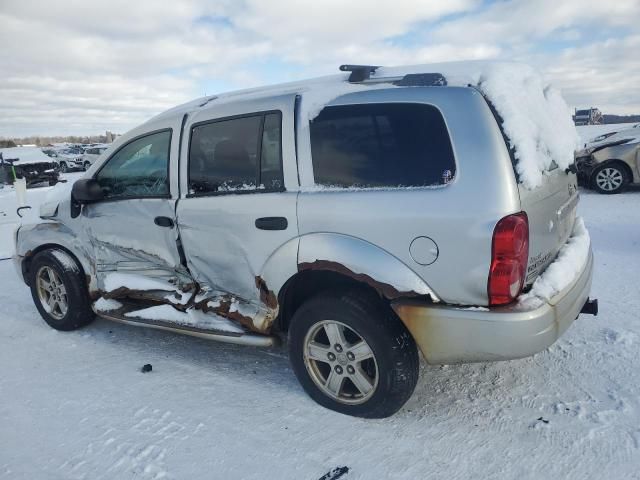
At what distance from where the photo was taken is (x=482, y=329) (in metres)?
2.34

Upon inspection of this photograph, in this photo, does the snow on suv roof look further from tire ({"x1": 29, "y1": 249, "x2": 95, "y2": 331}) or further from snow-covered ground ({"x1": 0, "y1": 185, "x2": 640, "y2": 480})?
tire ({"x1": 29, "y1": 249, "x2": 95, "y2": 331})

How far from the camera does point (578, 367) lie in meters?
3.16

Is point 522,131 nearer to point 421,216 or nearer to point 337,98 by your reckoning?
point 421,216

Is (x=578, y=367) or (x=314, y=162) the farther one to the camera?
(x=578, y=367)

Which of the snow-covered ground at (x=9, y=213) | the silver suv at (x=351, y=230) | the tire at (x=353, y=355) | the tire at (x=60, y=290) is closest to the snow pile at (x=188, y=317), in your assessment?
the silver suv at (x=351, y=230)

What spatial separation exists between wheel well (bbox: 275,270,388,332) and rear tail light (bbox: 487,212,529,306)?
61cm

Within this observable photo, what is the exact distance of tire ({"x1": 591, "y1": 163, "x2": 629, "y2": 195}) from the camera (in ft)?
29.6

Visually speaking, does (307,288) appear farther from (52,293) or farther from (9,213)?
(9,213)

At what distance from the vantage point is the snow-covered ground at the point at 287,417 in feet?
7.93

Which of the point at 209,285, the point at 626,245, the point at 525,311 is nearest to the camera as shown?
the point at 525,311

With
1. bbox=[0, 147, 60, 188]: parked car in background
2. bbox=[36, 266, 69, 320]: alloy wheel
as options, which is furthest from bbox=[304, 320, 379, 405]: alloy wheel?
bbox=[0, 147, 60, 188]: parked car in background

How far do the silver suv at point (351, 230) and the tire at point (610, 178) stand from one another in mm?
6920

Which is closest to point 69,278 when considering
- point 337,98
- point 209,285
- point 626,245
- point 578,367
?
point 209,285

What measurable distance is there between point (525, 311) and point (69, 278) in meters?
3.53
